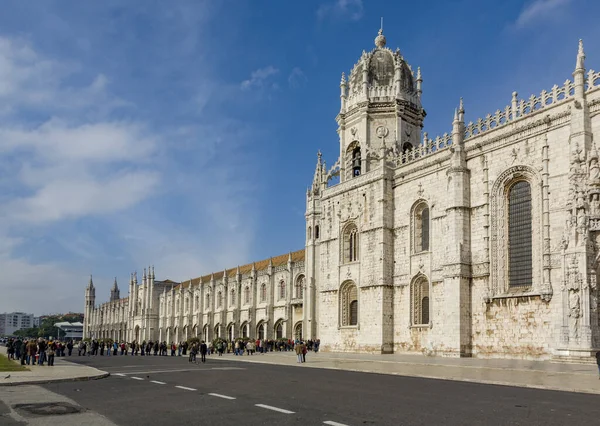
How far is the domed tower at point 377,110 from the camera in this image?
42.1 meters

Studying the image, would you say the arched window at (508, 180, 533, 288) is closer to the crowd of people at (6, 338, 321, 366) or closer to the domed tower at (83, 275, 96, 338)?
the crowd of people at (6, 338, 321, 366)

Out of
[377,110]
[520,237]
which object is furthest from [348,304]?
[520,237]

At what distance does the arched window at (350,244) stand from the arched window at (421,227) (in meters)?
5.59

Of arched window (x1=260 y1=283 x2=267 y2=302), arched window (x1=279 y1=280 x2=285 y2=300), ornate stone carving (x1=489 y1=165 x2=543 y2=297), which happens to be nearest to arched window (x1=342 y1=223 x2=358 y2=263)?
ornate stone carving (x1=489 y1=165 x2=543 y2=297)

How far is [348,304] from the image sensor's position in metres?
41.3

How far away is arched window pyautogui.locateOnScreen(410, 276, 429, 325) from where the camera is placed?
35625 millimetres

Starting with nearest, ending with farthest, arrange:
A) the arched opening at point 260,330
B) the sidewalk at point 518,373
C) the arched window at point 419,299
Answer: the sidewalk at point 518,373 < the arched window at point 419,299 < the arched opening at point 260,330

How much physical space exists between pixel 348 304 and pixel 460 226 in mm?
11998

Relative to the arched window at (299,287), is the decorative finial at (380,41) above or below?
above

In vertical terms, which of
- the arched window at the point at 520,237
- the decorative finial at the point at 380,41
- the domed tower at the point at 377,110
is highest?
the decorative finial at the point at 380,41

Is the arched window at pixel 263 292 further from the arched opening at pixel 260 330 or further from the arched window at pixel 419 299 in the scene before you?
the arched window at pixel 419 299

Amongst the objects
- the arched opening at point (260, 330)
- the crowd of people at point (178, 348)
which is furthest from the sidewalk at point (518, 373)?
the arched opening at point (260, 330)

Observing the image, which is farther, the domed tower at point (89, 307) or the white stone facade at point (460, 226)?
the domed tower at point (89, 307)

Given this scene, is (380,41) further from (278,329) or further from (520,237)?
(278,329)
